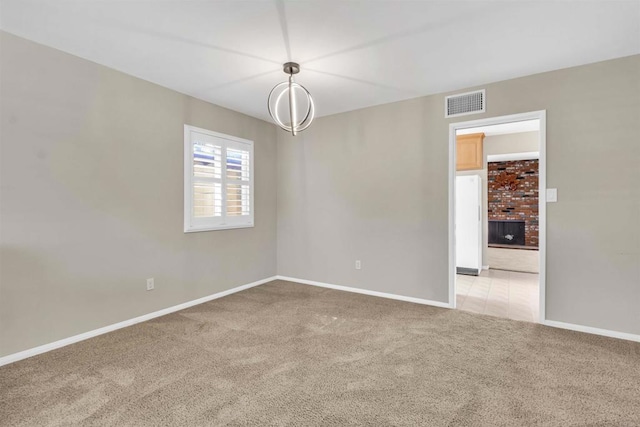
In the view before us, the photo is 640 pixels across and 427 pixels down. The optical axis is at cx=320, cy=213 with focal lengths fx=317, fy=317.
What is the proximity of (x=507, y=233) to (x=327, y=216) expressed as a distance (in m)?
7.07

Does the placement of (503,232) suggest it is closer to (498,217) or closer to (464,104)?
(498,217)

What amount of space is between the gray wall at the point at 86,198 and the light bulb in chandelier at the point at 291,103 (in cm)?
93

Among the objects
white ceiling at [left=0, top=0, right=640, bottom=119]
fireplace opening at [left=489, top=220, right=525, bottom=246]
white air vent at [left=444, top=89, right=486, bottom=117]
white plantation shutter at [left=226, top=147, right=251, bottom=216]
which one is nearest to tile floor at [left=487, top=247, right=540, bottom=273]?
fireplace opening at [left=489, top=220, right=525, bottom=246]

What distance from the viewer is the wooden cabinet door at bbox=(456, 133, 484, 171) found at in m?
5.86

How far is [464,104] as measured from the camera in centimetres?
357

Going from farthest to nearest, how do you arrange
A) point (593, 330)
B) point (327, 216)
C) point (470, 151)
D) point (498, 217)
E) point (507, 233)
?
point (498, 217) < point (507, 233) < point (470, 151) < point (327, 216) < point (593, 330)

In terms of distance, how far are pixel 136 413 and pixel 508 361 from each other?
8.39ft

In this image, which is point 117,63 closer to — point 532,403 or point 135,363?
point 135,363

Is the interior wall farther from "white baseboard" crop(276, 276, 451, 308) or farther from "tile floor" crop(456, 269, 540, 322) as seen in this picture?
"white baseboard" crop(276, 276, 451, 308)

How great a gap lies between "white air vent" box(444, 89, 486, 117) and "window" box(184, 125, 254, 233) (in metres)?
2.65

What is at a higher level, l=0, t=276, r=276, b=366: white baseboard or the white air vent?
the white air vent

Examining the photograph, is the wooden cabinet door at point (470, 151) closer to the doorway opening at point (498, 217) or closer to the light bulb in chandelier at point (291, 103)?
the doorway opening at point (498, 217)

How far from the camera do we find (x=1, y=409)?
72.7 inches

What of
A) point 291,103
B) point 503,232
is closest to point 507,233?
point 503,232
